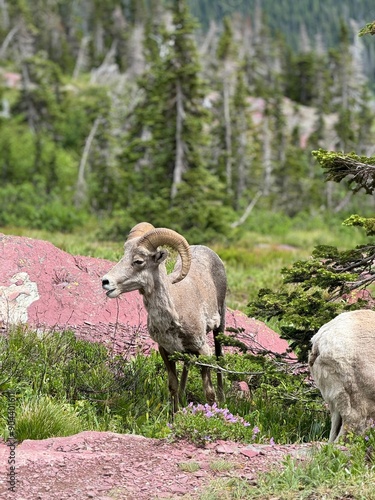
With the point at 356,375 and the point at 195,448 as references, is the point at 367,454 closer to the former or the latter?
the point at 356,375

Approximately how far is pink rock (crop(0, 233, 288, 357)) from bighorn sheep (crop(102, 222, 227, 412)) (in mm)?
1828

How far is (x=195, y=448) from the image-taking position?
Answer: 22.2 feet

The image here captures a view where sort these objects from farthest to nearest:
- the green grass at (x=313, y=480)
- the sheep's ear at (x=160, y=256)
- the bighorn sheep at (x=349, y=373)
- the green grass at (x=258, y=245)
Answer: the green grass at (x=258, y=245) → the sheep's ear at (x=160, y=256) → the bighorn sheep at (x=349, y=373) → the green grass at (x=313, y=480)

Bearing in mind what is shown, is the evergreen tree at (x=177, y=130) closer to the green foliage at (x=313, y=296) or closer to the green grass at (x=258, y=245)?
the green grass at (x=258, y=245)

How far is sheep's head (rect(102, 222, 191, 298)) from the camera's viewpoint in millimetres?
7797

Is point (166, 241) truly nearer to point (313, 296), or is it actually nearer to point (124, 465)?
point (313, 296)

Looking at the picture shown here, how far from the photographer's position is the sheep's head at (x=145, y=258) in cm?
780

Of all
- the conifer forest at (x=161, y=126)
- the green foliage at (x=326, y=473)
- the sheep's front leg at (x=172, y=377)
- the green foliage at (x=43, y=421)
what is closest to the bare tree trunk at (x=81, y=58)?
the conifer forest at (x=161, y=126)

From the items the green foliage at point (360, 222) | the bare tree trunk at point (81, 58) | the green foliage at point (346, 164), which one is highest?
the bare tree trunk at point (81, 58)

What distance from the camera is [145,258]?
7.92 metres

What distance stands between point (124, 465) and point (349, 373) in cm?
217

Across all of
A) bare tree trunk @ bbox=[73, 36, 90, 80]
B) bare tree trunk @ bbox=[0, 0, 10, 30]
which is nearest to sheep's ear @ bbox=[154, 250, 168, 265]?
bare tree trunk @ bbox=[73, 36, 90, 80]

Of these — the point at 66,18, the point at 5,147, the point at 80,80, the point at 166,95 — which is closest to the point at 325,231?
the point at 166,95

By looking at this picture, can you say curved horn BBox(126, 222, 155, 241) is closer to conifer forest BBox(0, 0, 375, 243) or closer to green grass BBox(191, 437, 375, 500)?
green grass BBox(191, 437, 375, 500)
